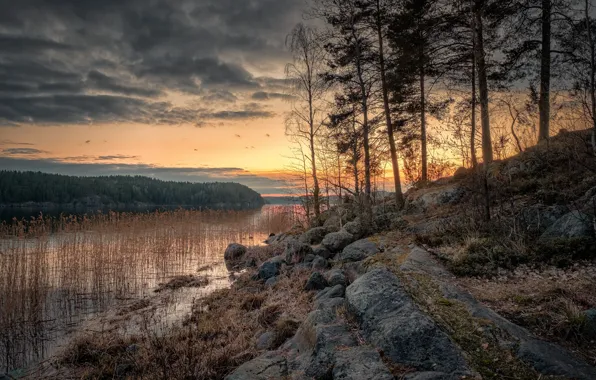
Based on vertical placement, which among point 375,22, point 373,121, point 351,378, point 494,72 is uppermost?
point 375,22

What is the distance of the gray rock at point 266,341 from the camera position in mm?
6053

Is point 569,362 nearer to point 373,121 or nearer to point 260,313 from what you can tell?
point 260,313

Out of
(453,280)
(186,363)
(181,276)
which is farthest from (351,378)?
(181,276)

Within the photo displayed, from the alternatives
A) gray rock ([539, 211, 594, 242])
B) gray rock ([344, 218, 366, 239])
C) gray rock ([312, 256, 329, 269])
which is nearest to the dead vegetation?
gray rock ([539, 211, 594, 242])

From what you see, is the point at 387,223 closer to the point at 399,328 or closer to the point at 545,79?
the point at 399,328

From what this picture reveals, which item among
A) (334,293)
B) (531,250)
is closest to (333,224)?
(334,293)

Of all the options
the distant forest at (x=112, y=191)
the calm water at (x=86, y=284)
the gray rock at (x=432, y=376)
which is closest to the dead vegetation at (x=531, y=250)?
the gray rock at (x=432, y=376)

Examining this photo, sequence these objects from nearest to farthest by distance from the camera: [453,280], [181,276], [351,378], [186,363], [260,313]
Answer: [351,378], [186,363], [453,280], [260,313], [181,276]

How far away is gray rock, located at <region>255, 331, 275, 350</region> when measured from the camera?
6.05 meters

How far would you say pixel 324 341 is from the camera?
14.5 ft

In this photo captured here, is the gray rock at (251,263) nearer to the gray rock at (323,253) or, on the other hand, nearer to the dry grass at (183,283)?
the dry grass at (183,283)

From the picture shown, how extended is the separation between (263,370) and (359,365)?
1.54m

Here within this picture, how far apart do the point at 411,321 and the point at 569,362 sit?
5.22ft

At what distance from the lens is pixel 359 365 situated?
12.4ft
